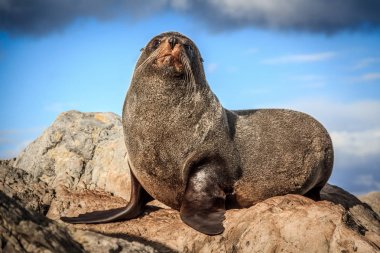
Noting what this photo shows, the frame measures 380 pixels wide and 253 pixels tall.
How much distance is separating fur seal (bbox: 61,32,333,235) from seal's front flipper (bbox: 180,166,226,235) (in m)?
0.01

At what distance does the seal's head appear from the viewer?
7.83m

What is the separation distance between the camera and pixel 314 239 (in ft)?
21.8

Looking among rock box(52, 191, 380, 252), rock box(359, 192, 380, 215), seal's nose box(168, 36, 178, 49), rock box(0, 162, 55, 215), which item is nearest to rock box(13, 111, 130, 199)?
rock box(0, 162, 55, 215)

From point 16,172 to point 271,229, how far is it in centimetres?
518

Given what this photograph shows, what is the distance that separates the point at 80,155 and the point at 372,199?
768 cm

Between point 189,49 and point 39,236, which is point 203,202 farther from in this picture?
point 39,236

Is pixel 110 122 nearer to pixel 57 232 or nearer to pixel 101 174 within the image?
pixel 101 174

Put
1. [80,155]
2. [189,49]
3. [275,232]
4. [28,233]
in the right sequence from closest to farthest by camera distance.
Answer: [28,233] < [275,232] < [189,49] < [80,155]

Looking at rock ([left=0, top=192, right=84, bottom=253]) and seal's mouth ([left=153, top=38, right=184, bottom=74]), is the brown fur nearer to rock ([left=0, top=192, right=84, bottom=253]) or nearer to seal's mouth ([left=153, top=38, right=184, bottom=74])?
seal's mouth ([left=153, top=38, right=184, bottom=74])

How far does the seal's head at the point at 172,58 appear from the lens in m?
7.83

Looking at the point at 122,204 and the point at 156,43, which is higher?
the point at 156,43

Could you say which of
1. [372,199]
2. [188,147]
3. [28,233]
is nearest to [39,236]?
[28,233]

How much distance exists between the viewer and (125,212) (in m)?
8.25

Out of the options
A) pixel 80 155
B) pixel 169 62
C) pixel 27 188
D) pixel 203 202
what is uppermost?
pixel 169 62
